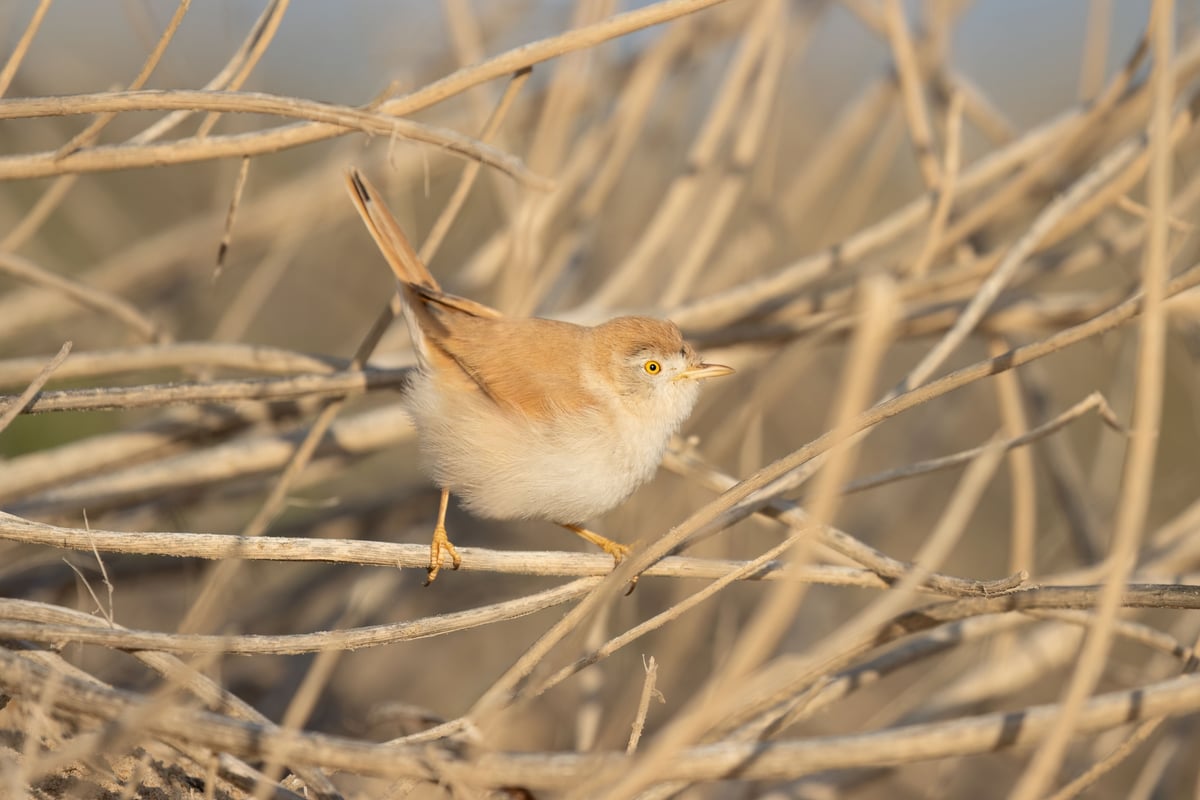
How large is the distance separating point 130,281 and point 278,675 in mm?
1764

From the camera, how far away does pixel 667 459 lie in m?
3.04

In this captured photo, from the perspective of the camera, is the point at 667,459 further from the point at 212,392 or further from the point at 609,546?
the point at 212,392

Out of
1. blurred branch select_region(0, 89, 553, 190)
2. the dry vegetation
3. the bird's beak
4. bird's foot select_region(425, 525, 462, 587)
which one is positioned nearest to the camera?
the dry vegetation

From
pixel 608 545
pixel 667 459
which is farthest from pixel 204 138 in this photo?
pixel 608 545

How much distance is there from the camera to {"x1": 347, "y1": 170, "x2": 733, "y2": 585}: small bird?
2951mm

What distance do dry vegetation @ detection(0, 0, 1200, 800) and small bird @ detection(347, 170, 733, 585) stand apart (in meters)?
0.20

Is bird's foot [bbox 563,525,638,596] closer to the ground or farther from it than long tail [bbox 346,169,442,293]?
closer to the ground

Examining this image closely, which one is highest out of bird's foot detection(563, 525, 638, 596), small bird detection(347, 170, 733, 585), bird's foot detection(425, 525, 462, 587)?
small bird detection(347, 170, 733, 585)

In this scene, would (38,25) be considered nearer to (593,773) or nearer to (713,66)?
(593,773)

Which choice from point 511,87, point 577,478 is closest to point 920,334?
point 577,478

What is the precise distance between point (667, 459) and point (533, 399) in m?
0.44

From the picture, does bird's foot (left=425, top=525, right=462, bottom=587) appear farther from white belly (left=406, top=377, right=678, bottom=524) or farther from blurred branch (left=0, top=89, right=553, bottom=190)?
blurred branch (left=0, top=89, right=553, bottom=190)

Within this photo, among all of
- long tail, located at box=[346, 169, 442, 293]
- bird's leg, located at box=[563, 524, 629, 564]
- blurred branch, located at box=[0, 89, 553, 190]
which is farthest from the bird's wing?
blurred branch, located at box=[0, 89, 553, 190]

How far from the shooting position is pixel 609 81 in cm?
436
